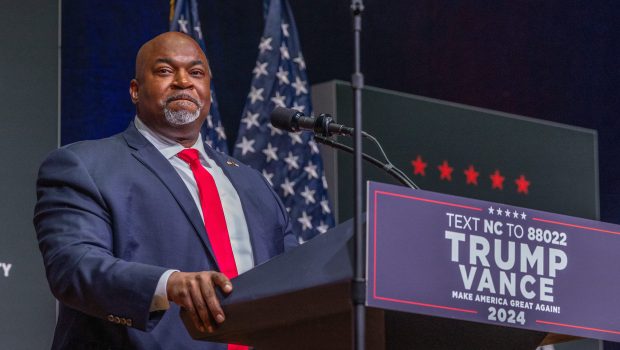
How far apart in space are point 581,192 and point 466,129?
79 cm

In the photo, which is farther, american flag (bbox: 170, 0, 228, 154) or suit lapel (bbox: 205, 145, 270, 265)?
american flag (bbox: 170, 0, 228, 154)

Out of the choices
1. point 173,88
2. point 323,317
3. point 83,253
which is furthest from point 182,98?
point 323,317

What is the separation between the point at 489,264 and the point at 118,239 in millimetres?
966

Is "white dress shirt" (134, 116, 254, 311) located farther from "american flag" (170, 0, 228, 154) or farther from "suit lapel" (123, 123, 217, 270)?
"american flag" (170, 0, 228, 154)

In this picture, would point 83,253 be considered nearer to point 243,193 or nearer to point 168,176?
point 168,176

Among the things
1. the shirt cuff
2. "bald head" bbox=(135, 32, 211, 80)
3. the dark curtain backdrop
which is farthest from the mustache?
the dark curtain backdrop

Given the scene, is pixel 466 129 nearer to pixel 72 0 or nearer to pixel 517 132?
pixel 517 132

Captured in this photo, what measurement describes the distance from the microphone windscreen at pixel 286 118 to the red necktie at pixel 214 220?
0.83 ft

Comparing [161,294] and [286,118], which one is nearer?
[161,294]

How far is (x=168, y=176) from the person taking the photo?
2.76m

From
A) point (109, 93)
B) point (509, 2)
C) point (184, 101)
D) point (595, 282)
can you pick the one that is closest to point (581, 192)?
point (509, 2)

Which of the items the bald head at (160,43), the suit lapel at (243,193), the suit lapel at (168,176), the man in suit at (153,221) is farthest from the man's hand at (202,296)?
the bald head at (160,43)

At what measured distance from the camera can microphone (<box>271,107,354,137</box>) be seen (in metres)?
2.61

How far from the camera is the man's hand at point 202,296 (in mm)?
2111
